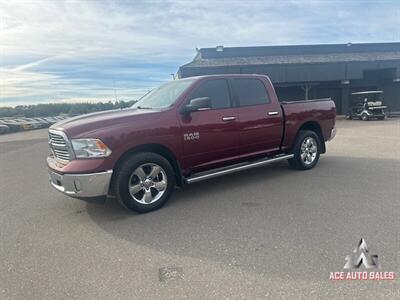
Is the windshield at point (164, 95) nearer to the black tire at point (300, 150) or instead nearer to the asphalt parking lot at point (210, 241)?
the asphalt parking lot at point (210, 241)

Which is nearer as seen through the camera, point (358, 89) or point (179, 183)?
point (179, 183)

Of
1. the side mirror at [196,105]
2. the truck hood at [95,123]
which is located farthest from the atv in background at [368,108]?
the truck hood at [95,123]

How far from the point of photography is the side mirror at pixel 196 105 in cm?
453

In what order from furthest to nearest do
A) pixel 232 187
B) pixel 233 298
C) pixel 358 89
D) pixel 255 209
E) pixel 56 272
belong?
pixel 358 89 → pixel 232 187 → pixel 255 209 → pixel 56 272 → pixel 233 298

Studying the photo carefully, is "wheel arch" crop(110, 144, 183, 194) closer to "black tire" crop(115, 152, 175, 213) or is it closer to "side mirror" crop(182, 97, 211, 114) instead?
"black tire" crop(115, 152, 175, 213)

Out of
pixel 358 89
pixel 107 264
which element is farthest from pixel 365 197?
pixel 358 89

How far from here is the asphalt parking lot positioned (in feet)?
8.84

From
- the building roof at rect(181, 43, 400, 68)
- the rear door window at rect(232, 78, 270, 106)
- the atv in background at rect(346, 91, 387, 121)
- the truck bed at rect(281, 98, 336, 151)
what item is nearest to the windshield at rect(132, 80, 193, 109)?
the rear door window at rect(232, 78, 270, 106)

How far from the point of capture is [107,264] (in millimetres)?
3127

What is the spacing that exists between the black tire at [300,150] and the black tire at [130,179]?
3086 mm

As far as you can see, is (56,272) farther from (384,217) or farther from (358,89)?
(358,89)

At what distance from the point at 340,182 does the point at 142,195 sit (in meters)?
3.74

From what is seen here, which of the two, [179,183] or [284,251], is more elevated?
[179,183]

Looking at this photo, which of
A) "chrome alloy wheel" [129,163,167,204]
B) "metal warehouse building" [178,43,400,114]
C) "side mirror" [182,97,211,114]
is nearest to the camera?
"chrome alloy wheel" [129,163,167,204]
